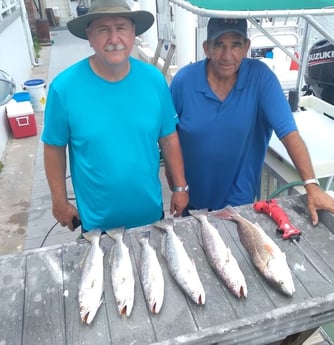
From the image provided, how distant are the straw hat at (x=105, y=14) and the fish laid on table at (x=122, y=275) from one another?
1.18 metres

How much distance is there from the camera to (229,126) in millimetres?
2291

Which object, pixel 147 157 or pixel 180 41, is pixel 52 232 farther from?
pixel 180 41

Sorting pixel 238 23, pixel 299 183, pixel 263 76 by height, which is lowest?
pixel 299 183

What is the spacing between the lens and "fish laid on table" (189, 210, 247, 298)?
5.15 ft

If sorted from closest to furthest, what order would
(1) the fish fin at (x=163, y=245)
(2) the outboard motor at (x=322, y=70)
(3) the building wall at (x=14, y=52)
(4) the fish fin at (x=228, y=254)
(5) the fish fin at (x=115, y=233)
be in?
(4) the fish fin at (x=228, y=254) < (1) the fish fin at (x=163, y=245) < (5) the fish fin at (x=115, y=233) < (2) the outboard motor at (x=322, y=70) < (3) the building wall at (x=14, y=52)

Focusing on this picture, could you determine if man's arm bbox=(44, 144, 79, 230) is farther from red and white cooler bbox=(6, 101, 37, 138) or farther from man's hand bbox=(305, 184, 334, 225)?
red and white cooler bbox=(6, 101, 37, 138)

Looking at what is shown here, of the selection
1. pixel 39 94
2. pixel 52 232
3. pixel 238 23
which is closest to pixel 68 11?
pixel 39 94

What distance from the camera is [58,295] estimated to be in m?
1.62

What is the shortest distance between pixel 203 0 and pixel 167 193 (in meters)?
3.31

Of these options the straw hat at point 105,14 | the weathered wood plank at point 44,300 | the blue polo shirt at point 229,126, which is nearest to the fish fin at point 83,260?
the weathered wood plank at point 44,300

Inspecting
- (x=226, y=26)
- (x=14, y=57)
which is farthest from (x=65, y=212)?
(x=14, y=57)

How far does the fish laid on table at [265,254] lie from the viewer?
157 cm

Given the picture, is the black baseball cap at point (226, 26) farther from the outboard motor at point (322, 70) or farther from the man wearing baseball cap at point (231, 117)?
the outboard motor at point (322, 70)

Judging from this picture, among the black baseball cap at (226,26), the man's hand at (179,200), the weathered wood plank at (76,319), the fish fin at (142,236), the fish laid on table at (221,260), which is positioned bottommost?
the man's hand at (179,200)
